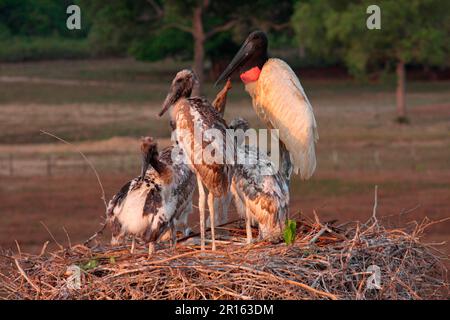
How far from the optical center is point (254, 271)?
25.2 feet

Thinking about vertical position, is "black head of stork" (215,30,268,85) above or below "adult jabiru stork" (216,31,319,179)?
above

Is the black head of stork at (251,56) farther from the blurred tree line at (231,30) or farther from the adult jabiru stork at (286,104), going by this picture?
the blurred tree line at (231,30)

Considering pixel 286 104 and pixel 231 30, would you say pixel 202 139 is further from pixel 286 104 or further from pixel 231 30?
pixel 231 30

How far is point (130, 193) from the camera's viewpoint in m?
8.56

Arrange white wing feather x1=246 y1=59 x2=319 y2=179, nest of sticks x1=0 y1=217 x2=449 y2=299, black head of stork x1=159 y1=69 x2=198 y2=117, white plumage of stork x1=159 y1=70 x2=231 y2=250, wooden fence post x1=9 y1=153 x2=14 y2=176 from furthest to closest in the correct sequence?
wooden fence post x1=9 y1=153 x2=14 y2=176 < white wing feather x1=246 y1=59 x2=319 y2=179 < black head of stork x1=159 y1=69 x2=198 y2=117 < white plumage of stork x1=159 y1=70 x2=231 y2=250 < nest of sticks x1=0 y1=217 x2=449 y2=299

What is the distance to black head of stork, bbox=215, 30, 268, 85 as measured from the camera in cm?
1000

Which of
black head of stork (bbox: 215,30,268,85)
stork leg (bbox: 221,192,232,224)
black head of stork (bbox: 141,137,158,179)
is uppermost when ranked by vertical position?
black head of stork (bbox: 215,30,268,85)

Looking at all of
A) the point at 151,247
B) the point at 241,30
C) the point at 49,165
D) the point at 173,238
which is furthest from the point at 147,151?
the point at 241,30

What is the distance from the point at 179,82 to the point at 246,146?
31.2 inches

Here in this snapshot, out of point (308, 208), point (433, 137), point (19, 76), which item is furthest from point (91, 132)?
point (19, 76)

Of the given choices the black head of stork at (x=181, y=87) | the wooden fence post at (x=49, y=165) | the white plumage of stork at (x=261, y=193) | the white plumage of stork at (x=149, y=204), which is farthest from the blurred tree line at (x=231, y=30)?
the white plumage of stork at (x=149, y=204)

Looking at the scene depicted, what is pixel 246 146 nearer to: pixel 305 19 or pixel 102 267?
pixel 102 267

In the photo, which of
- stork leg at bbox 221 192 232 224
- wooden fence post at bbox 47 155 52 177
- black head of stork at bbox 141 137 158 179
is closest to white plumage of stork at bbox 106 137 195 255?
black head of stork at bbox 141 137 158 179

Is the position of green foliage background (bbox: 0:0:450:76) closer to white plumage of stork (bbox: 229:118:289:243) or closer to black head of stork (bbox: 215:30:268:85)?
black head of stork (bbox: 215:30:268:85)
